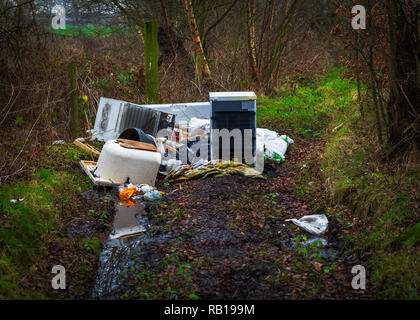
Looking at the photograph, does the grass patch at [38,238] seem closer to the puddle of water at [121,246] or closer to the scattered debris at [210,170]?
the puddle of water at [121,246]

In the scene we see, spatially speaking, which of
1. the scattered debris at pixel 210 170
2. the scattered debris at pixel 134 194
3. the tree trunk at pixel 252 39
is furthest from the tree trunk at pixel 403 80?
the tree trunk at pixel 252 39

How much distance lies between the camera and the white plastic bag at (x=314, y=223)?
17.1ft

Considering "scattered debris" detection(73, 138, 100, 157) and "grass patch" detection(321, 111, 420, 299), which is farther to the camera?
"scattered debris" detection(73, 138, 100, 157)

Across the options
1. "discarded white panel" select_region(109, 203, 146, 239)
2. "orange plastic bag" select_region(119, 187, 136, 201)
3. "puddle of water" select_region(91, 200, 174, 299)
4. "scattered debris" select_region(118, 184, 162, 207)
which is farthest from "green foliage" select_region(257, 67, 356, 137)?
"puddle of water" select_region(91, 200, 174, 299)

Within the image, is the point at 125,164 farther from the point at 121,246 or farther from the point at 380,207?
the point at 380,207

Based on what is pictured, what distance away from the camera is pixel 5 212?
498 centimetres

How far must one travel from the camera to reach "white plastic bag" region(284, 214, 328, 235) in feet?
17.1

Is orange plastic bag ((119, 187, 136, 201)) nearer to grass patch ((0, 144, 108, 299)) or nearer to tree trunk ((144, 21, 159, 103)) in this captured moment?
grass patch ((0, 144, 108, 299))

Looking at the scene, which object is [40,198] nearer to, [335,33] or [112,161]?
[112,161]

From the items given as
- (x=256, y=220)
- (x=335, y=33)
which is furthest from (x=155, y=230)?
(x=335, y=33)

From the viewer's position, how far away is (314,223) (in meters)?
5.38

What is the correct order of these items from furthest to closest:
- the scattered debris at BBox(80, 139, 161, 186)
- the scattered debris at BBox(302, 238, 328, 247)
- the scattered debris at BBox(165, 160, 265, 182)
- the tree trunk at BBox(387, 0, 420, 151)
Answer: the scattered debris at BBox(165, 160, 265, 182)
the scattered debris at BBox(80, 139, 161, 186)
the tree trunk at BBox(387, 0, 420, 151)
the scattered debris at BBox(302, 238, 328, 247)

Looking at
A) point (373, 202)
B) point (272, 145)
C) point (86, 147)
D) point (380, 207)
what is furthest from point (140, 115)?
point (380, 207)

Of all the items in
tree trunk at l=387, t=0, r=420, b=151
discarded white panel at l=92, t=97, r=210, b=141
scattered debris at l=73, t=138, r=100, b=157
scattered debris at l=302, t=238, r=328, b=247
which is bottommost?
scattered debris at l=302, t=238, r=328, b=247
